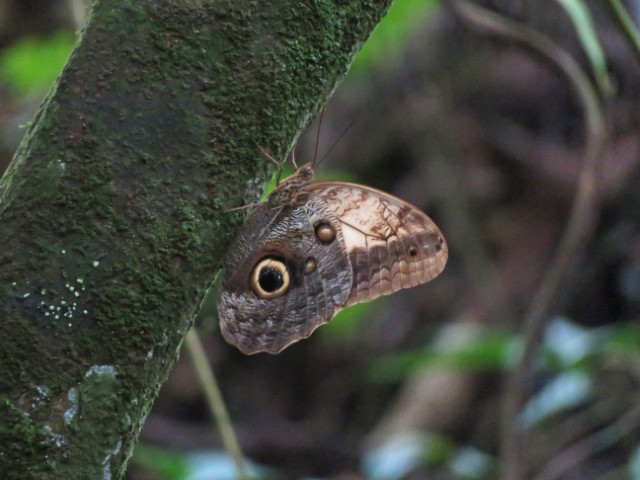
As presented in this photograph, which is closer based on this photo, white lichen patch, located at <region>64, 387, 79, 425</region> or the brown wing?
white lichen patch, located at <region>64, 387, 79, 425</region>

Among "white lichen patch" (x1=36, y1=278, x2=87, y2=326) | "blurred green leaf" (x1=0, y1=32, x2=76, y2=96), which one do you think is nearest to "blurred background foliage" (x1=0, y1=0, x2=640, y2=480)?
"blurred green leaf" (x1=0, y1=32, x2=76, y2=96)

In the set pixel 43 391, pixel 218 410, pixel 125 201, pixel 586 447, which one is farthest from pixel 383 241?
pixel 586 447

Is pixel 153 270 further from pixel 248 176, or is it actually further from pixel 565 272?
pixel 565 272

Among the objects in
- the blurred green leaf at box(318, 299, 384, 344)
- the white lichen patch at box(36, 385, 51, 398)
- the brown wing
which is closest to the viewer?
the white lichen patch at box(36, 385, 51, 398)

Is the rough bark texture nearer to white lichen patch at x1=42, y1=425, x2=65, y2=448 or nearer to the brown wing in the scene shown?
white lichen patch at x1=42, y1=425, x2=65, y2=448

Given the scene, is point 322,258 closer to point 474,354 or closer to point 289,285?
point 289,285
